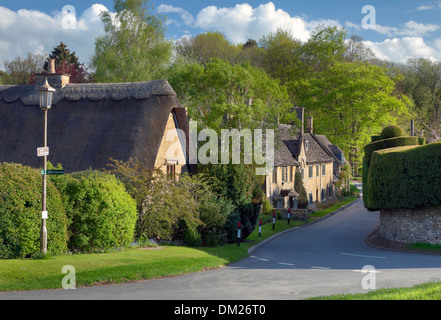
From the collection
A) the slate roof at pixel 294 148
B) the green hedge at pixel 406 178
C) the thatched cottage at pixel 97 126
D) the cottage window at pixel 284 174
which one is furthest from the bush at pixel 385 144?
the thatched cottage at pixel 97 126

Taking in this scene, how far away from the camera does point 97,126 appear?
26969 millimetres

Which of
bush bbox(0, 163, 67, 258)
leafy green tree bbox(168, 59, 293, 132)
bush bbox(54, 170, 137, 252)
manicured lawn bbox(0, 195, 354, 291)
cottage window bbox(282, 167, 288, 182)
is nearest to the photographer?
manicured lawn bbox(0, 195, 354, 291)

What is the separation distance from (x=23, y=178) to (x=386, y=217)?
2530 centimetres

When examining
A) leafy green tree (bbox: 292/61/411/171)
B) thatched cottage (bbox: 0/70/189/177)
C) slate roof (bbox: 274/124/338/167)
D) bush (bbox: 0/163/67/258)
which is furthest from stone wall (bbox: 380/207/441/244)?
leafy green tree (bbox: 292/61/411/171)

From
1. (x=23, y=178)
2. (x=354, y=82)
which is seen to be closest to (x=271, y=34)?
(x=354, y=82)

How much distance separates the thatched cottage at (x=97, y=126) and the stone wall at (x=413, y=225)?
14.6 meters

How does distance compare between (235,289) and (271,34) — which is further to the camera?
(271,34)

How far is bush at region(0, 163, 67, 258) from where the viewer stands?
17.1 metres

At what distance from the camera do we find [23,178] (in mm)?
17969

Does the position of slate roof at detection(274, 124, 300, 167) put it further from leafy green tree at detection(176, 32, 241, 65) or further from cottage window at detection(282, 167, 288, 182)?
leafy green tree at detection(176, 32, 241, 65)

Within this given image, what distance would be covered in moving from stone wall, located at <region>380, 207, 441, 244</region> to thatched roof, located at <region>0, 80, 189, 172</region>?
15.4 metres

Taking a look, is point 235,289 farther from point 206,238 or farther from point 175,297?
point 206,238

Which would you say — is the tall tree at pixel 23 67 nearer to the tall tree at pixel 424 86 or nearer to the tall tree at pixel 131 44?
the tall tree at pixel 131 44
